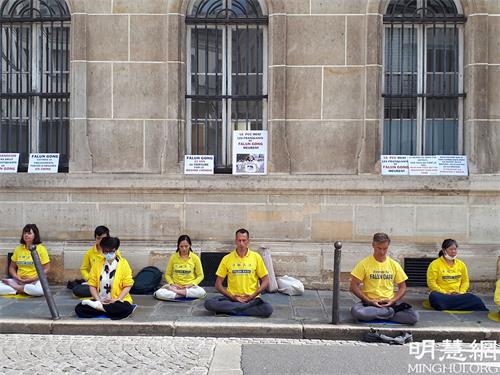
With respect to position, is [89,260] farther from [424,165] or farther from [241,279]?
[424,165]

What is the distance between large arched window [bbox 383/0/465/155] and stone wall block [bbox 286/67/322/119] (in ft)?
3.94

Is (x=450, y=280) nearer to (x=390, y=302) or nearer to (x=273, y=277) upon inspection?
(x=390, y=302)

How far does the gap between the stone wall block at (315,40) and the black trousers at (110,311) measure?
16.0 ft

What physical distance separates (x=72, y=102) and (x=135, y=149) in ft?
4.33

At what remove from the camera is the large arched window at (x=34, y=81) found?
10648mm

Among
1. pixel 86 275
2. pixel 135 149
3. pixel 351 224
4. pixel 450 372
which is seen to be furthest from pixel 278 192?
pixel 450 372

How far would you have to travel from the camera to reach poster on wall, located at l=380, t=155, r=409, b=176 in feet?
33.7

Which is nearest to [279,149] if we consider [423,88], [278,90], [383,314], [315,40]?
[278,90]

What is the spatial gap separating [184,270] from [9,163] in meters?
3.81

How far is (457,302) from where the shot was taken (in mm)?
8719

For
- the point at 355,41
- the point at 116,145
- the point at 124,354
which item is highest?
the point at 355,41

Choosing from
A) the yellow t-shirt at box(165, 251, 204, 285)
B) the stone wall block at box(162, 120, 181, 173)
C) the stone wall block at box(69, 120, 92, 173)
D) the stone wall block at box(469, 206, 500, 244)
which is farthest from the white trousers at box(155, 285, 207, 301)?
the stone wall block at box(469, 206, 500, 244)

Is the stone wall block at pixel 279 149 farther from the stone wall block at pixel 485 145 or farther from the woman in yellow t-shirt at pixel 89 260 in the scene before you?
the stone wall block at pixel 485 145

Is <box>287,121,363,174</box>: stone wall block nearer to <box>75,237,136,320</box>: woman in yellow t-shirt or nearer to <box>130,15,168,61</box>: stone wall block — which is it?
<box>130,15,168,61</box>: stone wall block
